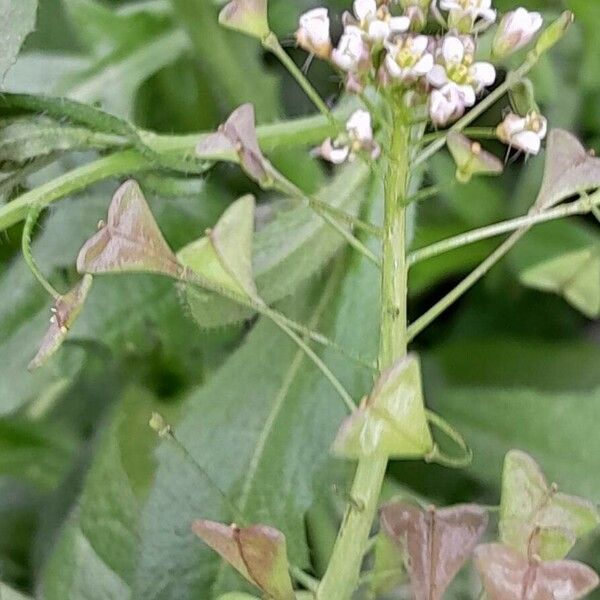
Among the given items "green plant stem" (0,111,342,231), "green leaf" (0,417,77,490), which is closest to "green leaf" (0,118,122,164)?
"green plant stem" (0,111,342,231)

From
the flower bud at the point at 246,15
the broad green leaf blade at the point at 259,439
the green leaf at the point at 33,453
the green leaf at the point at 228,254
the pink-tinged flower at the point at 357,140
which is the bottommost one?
the green leaf at the point at 33,453

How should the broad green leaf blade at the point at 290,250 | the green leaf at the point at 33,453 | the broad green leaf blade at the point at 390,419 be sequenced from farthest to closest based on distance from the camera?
the green leaf at the point at 33,453 < the broad green leaf blade at the point at 290,250 < the broad green leaf blade at the point at 390,419

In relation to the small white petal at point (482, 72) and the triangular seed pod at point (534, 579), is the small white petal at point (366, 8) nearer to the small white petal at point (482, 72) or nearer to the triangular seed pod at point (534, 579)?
the small white petal at point (482, 72)

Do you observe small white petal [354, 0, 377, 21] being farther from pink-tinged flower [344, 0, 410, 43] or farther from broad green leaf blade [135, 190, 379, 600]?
broad green leaf blade [135, 190, 379, 600]

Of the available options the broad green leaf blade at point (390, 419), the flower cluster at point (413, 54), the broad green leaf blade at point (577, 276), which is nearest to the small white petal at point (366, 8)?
the flower cluster at point (413, 54)

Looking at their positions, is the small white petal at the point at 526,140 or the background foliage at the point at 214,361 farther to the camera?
the background foliage at the point at 214,361

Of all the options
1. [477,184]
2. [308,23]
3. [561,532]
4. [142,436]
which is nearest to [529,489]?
[561,532]

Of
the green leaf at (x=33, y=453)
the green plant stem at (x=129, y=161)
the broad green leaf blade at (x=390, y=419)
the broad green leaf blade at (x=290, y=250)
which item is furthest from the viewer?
the green leaf at (x=33, y=453)

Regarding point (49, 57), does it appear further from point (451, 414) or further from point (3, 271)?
point (451, 414)
